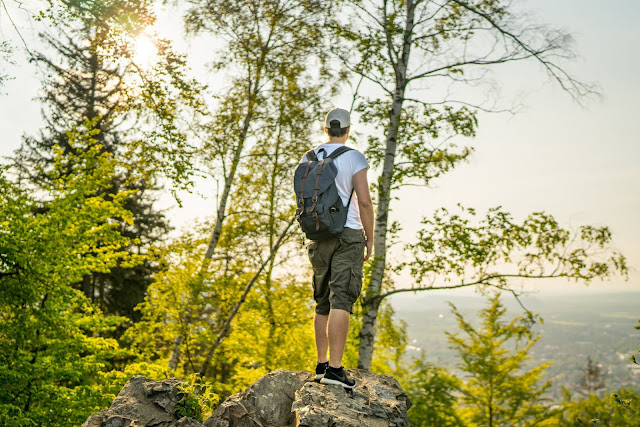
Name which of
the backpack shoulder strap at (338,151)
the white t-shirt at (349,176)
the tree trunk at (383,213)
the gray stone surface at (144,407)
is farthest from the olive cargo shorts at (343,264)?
the tree trunk at (383,213)

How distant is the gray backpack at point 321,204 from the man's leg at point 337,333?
69cm

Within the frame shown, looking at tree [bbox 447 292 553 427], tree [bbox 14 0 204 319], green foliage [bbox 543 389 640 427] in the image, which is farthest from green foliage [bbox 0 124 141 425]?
green foliage [bbox 543 389 640 427]

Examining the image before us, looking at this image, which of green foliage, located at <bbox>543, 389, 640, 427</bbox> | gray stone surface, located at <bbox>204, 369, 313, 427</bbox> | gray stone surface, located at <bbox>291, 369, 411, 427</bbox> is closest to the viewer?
gray stone surface, located at <bbox>291, 369, 411, 427</bbox>

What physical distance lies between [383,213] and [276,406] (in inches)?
211

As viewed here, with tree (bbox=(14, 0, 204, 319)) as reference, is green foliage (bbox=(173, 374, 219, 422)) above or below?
below

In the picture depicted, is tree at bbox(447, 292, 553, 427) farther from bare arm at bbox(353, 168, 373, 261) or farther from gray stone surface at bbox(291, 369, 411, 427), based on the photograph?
bare arm at bbox(353, 168, 373, 261)

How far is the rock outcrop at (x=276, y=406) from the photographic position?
11.9 ft

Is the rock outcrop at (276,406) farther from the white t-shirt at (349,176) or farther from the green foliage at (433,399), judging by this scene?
the green foliage at (433,399)

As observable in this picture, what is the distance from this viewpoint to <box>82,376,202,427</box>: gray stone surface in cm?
365

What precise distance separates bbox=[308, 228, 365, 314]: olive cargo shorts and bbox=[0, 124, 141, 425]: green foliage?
18.7 feet

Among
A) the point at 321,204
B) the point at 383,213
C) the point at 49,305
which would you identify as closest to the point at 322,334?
the point at 321,204

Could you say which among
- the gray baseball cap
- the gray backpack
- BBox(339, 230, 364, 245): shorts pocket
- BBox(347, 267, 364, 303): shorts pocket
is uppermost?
the gray baseball cap

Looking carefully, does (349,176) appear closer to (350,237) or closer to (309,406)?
(350,237)

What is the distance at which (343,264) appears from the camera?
4152mm
